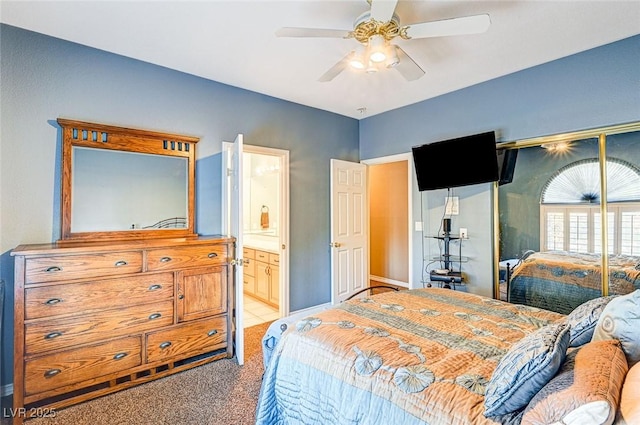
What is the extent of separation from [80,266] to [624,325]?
3.01 meters

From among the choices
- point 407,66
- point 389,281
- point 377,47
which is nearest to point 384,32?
point 377,47

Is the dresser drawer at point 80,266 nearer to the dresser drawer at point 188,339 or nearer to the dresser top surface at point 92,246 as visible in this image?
the dresser top surface at point 92,246

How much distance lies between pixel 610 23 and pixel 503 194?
1549 millimetres

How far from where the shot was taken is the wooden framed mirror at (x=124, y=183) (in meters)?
2.52

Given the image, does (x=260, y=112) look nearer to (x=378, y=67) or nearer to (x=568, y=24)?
(x=378, y=67)

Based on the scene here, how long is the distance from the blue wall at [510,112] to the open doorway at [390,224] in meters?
1.35

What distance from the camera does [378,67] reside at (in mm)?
2369

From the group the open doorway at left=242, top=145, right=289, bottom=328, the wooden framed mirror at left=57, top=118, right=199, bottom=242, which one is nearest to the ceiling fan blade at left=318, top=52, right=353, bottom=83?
the open doorway at left=242, top=145, right=289, bottom=328

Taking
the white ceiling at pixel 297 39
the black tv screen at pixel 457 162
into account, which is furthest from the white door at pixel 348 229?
the white ceiling at pixel 297 39

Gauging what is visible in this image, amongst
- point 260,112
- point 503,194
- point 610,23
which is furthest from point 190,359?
point 610,23

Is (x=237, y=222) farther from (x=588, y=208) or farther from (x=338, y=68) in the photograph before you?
(x=588, y=208)

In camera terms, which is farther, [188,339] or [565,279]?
[565,279]

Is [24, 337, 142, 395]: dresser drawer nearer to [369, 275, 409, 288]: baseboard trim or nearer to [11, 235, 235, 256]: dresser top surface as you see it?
[11, 235, 235, 256]: dresser top surface

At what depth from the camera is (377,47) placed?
6.84 feet
